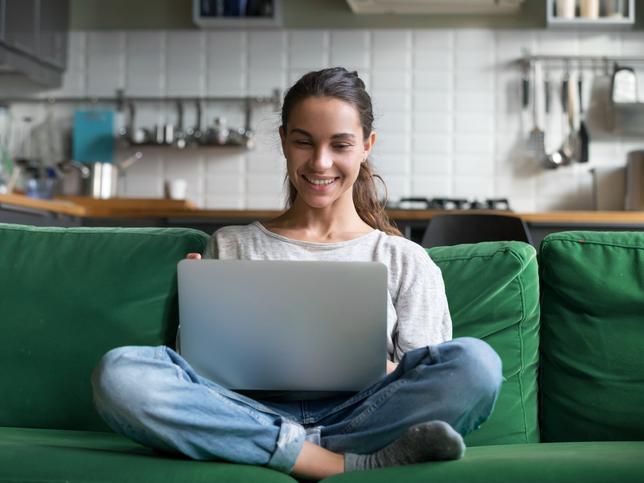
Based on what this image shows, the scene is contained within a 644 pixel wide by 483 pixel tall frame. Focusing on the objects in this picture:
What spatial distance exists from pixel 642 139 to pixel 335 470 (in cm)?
386

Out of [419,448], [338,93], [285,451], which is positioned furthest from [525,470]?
[338,93]

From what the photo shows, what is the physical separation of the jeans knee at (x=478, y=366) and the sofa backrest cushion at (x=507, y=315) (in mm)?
268

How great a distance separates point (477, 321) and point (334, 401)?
1.15ft

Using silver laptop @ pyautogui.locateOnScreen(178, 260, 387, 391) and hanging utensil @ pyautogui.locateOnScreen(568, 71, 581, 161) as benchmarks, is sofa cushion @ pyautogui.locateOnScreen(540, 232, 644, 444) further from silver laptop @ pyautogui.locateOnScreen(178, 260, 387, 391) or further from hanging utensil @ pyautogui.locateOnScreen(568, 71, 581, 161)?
hanging utensil @ pyautogui.locateOnScreen(568, 71, 581, 161)

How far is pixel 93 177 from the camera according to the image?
197 inches

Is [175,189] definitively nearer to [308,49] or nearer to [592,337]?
[308,49]

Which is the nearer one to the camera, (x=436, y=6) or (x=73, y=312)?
(x=73, y=312)

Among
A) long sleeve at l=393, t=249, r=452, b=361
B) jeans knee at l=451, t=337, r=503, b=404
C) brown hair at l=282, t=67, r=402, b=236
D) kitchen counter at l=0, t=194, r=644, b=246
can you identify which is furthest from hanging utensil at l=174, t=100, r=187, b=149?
jeans knee at l=451, t=337, r=503, b=404

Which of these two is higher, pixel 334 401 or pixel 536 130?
pixel 536 130

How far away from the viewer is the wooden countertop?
4.22m

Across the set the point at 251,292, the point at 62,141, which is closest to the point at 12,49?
the point at 62,141

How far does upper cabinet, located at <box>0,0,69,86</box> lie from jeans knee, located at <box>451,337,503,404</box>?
11.6 ft

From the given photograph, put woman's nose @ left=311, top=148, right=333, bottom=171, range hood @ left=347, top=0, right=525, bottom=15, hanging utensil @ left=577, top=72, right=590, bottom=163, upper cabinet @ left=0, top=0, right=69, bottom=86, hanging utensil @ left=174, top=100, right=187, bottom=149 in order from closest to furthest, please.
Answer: woman's nose @ left=311, top=148, right=333, bottom=171 → upper cabinet @ left=0, top=0, right=69, bottom=86 → range hood @ left=347, top=0, right=525, bottom=15 → hanging utensil @ left=577, top=72, right=590, bottom=163 → hanging utensil @ left=174, top=100, right=187, bottom=149

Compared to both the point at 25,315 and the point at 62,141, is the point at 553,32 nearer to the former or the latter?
the point at 62,141
